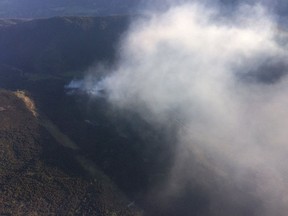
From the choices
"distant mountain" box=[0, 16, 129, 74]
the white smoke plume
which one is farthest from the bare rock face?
"distant mountain" box=[0, 16, 129, 74]

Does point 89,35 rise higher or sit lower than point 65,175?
higher

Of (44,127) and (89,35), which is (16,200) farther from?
(89,35)

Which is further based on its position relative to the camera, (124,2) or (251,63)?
(124,2)

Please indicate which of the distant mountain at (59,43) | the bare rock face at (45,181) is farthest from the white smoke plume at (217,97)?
the bare rock face at (45,181)

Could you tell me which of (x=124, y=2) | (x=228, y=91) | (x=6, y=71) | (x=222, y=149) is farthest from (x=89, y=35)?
(x=124, y=2)

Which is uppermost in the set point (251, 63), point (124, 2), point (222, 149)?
point (124, 2)

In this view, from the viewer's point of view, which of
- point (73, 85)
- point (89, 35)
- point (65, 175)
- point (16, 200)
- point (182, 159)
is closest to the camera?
point (16, 200)

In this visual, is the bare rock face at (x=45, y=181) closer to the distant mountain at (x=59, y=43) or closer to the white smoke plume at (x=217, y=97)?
the white smoke plume at (x=217, y=97)
